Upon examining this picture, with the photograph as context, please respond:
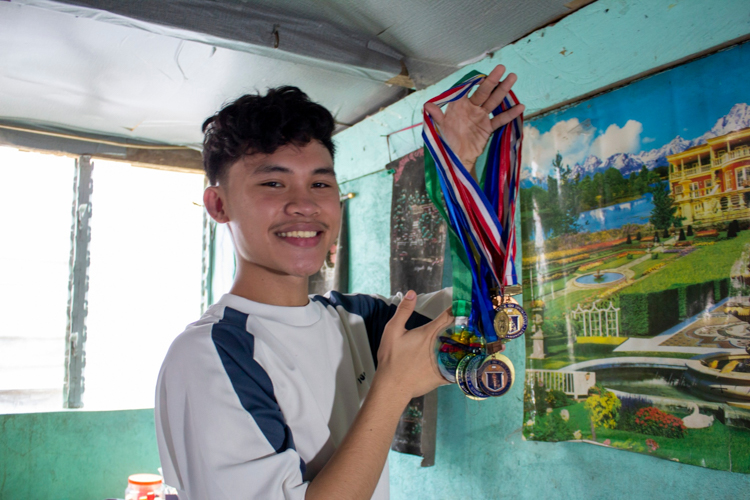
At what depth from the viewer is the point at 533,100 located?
1.74m

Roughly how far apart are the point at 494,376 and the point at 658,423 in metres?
0.68

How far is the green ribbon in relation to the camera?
1.03 metres

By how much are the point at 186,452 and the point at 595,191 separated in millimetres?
1283

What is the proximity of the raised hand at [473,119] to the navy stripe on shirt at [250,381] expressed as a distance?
23.8 inches

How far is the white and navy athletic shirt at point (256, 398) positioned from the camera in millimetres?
839

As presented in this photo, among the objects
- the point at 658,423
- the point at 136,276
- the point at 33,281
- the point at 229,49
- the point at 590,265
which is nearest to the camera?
the point at 658,423

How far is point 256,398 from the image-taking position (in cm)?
92

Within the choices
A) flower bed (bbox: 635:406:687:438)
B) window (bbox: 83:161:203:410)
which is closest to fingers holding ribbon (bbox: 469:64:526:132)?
flower bed (bbox: 635:406:687:438)

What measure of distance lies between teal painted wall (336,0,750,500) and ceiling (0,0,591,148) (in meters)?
0.12

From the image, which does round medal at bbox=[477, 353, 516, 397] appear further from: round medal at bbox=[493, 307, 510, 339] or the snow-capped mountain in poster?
the snow-capped mountain in poster

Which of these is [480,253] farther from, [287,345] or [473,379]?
[287,345]

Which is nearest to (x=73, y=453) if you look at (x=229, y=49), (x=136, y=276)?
(x=136, y=276)

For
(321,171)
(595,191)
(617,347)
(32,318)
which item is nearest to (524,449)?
(617,347)

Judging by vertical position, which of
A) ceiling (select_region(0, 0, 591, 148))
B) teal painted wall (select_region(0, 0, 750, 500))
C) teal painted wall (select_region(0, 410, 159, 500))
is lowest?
teal painted wall (select_region(0, 410, 159, 500))
